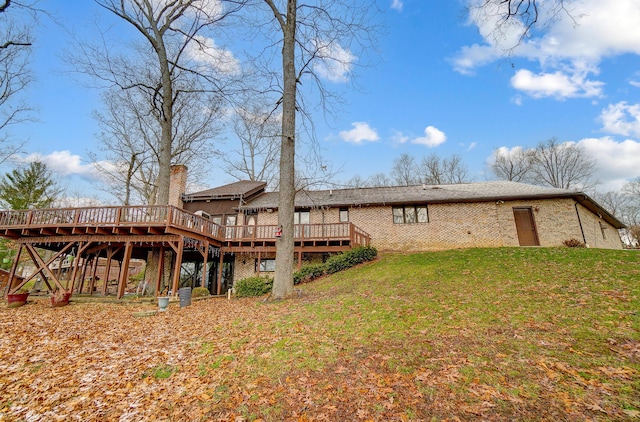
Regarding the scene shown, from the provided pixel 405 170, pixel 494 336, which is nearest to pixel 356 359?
pixel 494 336

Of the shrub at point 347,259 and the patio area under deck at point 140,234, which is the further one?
the shrub at point 347,259

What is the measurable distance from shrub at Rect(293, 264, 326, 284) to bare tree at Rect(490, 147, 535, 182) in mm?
31097

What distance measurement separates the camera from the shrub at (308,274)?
13359mm

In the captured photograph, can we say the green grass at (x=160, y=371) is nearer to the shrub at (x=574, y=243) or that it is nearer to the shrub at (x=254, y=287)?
the shrub at (x=254, y=287)

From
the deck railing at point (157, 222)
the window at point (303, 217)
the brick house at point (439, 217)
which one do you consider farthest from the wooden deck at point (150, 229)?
the window at point (303, 217)

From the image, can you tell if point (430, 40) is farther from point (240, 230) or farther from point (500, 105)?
point (240, 230)

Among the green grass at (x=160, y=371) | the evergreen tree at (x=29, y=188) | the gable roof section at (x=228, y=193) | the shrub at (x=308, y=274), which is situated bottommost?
the green grass at (x=160, y=371)

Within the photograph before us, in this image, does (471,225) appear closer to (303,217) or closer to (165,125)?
(303,217)

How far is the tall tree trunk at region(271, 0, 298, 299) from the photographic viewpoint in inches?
356

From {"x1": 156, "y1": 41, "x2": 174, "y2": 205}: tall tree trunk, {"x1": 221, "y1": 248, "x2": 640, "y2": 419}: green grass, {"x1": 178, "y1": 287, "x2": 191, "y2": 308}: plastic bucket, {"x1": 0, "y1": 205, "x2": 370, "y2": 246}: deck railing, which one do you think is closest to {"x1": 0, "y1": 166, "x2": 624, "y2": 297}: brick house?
{"x1": 0, "y1": 205, "x2": 370, "y2": 246}: deck railing

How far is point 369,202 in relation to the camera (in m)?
16.6

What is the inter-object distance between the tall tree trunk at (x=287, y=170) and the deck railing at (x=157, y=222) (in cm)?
543

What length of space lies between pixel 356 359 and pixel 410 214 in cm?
1360

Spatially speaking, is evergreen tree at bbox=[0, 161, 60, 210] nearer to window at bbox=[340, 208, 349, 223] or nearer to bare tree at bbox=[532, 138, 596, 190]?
window at bbox=[340, 208, 349, 223]
